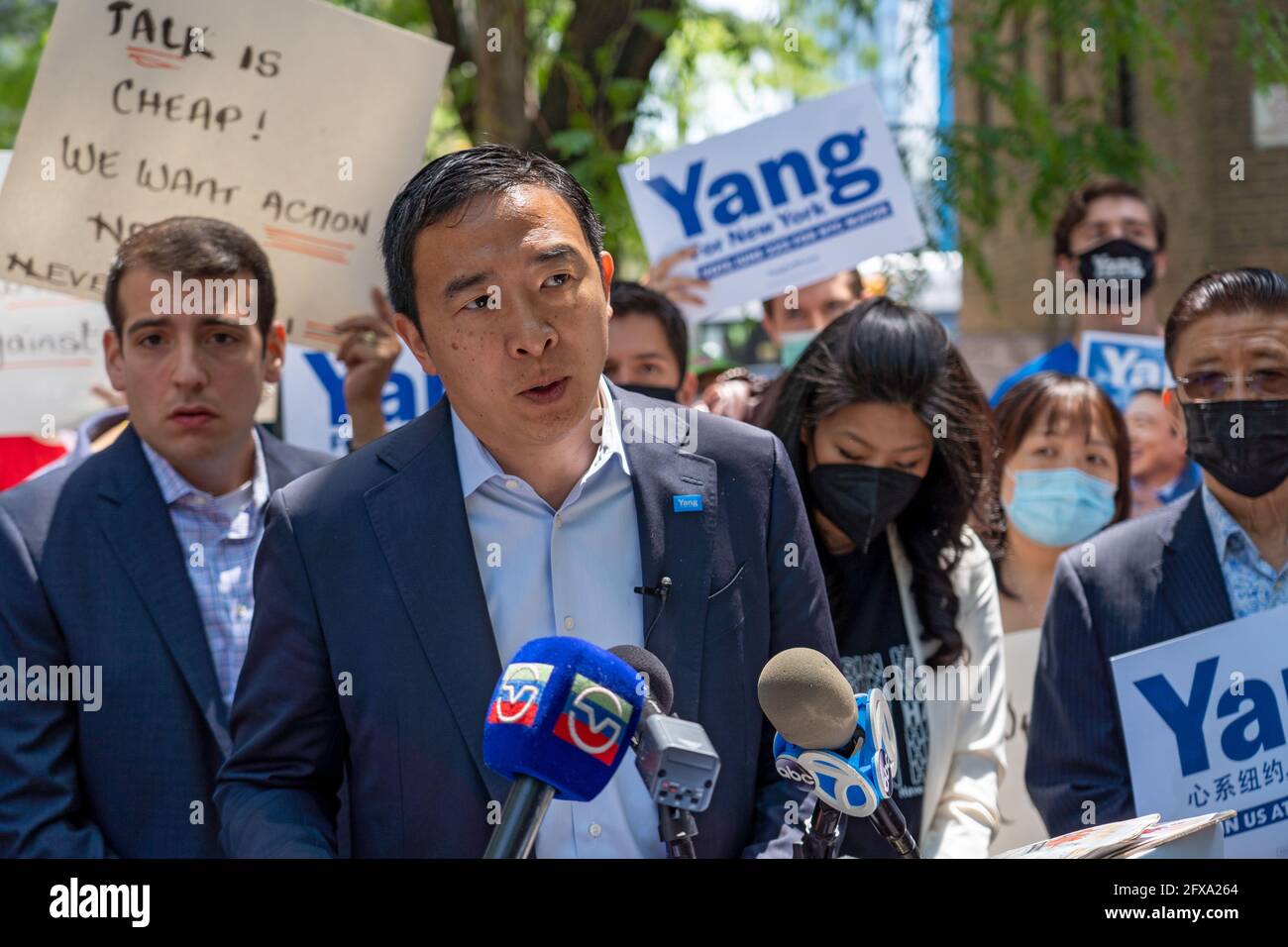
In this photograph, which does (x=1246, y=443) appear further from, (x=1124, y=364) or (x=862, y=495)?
(x=1124, y=364)

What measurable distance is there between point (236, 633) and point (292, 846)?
1130mm

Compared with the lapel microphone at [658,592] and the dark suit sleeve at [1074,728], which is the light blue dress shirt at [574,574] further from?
the dark suit sleeve at [1074,728]

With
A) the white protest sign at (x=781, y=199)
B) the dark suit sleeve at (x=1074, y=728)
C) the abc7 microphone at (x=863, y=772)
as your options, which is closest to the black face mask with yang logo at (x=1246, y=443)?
the dark suit sleeve at (x=1074, y=728)

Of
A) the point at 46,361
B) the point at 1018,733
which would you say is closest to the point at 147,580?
the point at 1018,733

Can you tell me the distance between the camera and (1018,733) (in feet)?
14.6

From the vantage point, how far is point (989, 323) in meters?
20.7

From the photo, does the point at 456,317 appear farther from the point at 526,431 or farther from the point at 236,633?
the point at 236,633

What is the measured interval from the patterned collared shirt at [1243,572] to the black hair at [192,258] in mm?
2301

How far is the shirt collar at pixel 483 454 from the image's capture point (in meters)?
2.63

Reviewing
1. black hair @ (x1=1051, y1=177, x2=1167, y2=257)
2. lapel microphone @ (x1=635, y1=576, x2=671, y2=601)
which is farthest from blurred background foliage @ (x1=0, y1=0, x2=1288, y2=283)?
lapel microphone @ (x1=635, y1=576, x2=671, y2=601)

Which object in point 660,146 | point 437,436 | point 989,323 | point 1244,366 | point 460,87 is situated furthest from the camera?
point 989,323

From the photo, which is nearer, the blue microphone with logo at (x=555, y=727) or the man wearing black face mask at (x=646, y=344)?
the blue microphone with logo at (x=555, y=727)

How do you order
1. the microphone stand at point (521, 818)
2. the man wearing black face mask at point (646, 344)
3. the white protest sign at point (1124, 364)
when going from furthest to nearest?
the white protest sign at point (1124, 364)
the man wearing black face mask at point (646, 344)
the microphone stand at point (521, 818)
